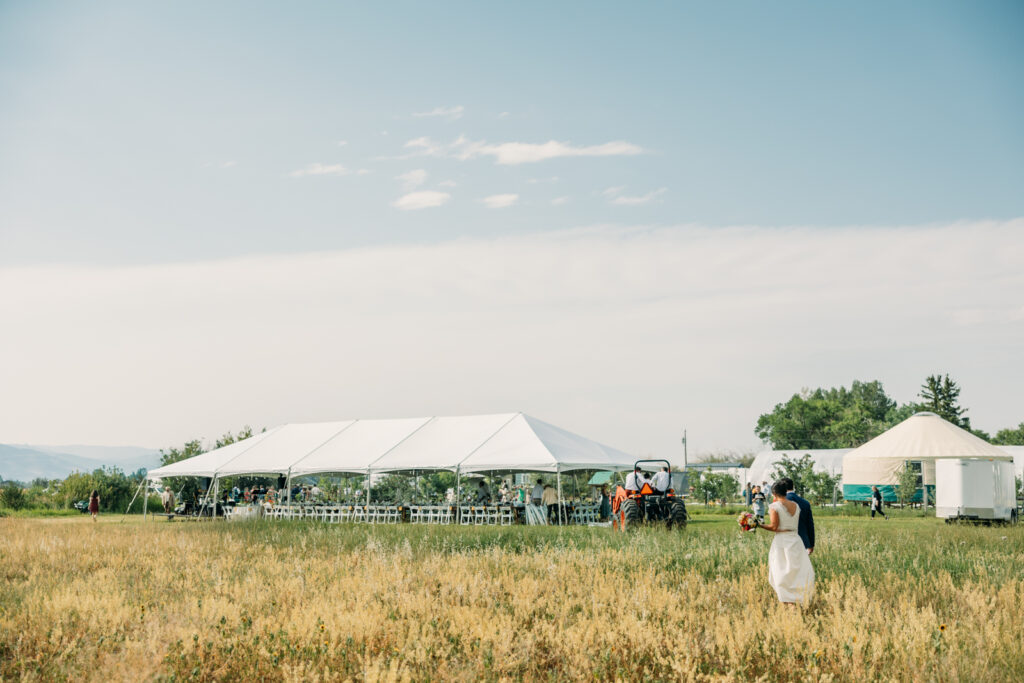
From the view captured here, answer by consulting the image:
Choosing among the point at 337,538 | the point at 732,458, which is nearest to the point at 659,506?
the point at 337,538

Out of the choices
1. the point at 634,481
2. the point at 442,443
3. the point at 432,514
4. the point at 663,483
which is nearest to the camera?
the point at 634,481

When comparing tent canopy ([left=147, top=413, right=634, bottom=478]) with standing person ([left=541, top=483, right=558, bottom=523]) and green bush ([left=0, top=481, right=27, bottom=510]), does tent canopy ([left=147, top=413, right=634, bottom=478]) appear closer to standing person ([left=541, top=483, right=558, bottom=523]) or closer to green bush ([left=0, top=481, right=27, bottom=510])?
standing person ([left=541, top=483, right=558, bottom=523])

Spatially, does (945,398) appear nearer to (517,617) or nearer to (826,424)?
(826,424)

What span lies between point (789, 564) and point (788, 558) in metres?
0.06

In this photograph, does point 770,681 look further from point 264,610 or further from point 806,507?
point 264,610

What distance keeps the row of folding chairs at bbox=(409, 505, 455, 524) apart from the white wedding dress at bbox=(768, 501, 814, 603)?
17.6 meters

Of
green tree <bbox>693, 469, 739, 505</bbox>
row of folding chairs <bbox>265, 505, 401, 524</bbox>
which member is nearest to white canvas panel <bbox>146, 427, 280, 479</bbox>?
row of folding chairs <bbox>265, 505, 401, 524</bbox>

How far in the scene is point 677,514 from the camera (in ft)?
58.0

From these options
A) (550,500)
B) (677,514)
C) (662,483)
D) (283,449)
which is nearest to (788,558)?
(677,514)

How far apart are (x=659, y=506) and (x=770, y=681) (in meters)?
11.3

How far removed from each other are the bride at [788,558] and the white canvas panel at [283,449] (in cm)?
2141

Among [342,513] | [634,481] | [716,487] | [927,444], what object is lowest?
[716,487]

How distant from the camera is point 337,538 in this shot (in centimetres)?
1521

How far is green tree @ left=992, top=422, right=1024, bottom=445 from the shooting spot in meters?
87.1
